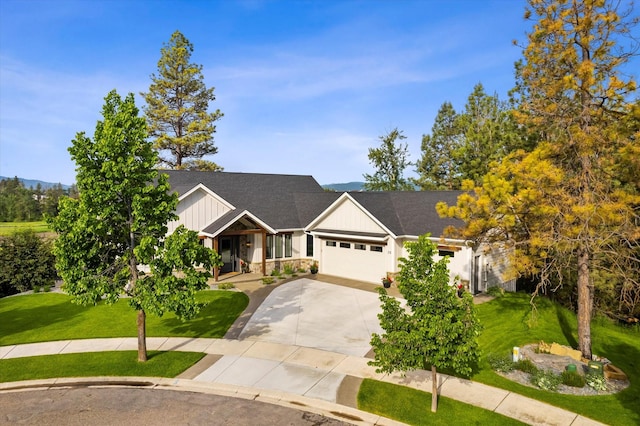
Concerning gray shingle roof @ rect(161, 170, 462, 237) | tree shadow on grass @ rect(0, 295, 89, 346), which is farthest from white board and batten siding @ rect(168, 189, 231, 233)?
tree shadow on grass @ rect(0, 295, 89, 346)

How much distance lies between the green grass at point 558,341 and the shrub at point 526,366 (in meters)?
0.91

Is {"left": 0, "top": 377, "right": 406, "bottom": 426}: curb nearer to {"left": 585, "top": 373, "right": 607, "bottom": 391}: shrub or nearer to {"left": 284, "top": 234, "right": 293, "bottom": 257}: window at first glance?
{"left": 585, "top": 373, "right": 607, "bottom": 391}: shrub

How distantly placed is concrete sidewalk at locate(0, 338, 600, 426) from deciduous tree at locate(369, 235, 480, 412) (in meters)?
1.62

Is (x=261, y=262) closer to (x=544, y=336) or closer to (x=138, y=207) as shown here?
(x=138, y=207)

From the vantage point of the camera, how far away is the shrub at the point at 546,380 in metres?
11.5

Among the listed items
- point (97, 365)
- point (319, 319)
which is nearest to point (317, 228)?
point (319, 319)

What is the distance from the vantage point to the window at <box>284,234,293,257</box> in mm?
28719

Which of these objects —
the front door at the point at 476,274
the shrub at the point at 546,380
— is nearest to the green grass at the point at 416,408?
the shrub at the point at 546,380

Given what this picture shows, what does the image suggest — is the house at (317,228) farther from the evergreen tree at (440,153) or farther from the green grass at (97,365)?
the evergreen tree at (440,153)

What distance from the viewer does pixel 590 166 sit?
13.2 meters

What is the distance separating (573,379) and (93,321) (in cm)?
1847

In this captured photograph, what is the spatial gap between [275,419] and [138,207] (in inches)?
293

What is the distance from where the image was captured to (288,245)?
28.8 meters

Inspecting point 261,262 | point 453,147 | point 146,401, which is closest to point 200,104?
point 261,262
